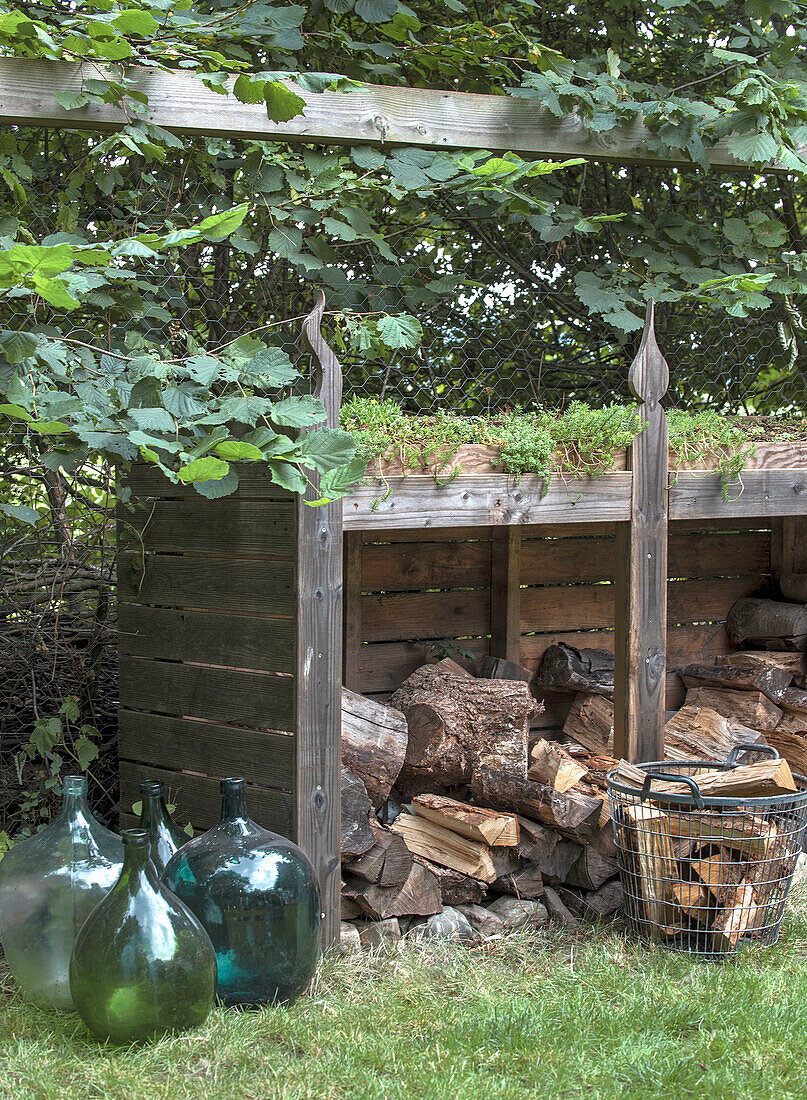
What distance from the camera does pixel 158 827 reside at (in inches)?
121

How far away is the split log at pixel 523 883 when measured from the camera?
364cm

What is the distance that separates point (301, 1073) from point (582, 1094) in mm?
627

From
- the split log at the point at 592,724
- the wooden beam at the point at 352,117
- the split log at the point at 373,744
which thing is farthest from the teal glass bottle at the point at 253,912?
the wooden beam at the point at 352,117

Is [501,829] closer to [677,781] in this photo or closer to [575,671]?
[677,781]

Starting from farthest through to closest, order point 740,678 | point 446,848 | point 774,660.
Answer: point 774,660 < point 740,678 < point 446,848

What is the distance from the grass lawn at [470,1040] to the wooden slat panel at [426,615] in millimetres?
1563

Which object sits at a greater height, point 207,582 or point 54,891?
point 207,582

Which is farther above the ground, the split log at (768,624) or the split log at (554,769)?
the split log at (768,624)

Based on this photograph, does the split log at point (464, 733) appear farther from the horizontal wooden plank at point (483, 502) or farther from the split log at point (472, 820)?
the horizontal wooden plank at point (483, 502)

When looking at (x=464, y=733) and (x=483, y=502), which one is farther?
(x=464, y=733)

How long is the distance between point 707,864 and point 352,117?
267 cm

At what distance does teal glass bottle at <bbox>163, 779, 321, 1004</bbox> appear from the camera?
278 centimetres

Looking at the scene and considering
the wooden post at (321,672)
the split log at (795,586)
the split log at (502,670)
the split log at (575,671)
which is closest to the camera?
the wooden post at (321,672)

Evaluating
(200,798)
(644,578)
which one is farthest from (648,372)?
(200,798)
